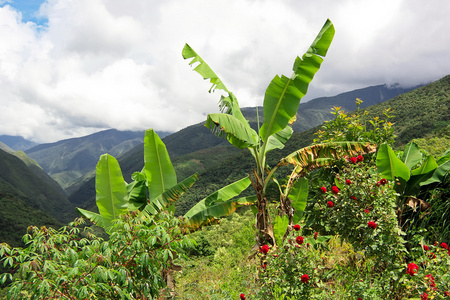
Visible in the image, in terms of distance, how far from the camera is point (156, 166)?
644 centimetres

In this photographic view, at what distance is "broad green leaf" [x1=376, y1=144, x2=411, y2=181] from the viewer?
15.3 feet

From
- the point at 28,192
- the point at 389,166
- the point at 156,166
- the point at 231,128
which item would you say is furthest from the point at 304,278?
the point at 28,192

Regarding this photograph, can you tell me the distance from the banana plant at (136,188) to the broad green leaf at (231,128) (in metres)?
1.59

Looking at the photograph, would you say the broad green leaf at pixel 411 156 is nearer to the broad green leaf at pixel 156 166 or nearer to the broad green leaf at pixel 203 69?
the broad green leaf at pixel 203 69

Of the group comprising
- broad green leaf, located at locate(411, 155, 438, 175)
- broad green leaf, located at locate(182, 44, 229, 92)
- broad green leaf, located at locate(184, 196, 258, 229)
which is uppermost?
broad green leaf, located at locate(182, 44, 229, 92)

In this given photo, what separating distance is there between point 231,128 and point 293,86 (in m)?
1.43

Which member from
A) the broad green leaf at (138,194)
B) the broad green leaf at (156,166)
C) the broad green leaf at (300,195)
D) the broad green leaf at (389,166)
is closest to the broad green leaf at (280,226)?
the broad green leaf at (300,195)

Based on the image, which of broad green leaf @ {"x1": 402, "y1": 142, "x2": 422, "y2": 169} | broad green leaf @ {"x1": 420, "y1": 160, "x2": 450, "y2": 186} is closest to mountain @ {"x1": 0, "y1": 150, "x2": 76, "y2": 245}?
broad green leaf @ {"x1": 402, "y1": 142, "x2": 422, "y2": 169}

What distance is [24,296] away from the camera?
2.88 meters

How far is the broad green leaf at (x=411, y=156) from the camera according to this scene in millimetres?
5318

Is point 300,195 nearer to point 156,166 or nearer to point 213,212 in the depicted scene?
point 213,212

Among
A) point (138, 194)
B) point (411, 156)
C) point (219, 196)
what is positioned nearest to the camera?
point (411, 156)

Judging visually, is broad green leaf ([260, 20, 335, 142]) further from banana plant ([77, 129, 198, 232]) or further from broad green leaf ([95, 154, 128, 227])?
broad green leaf ([95, 154, 128, 227])

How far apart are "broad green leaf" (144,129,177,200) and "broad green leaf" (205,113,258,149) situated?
1.94 meters
